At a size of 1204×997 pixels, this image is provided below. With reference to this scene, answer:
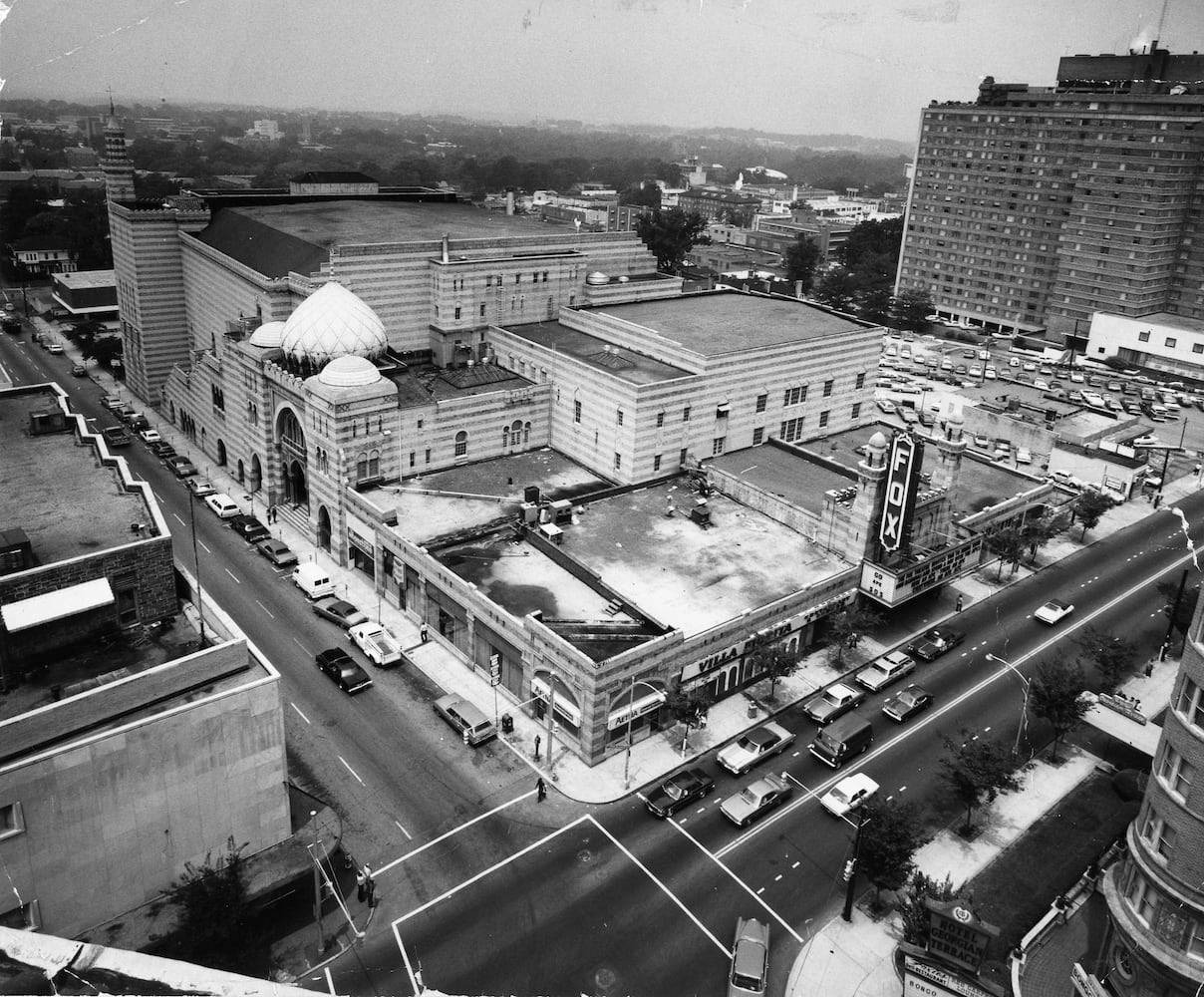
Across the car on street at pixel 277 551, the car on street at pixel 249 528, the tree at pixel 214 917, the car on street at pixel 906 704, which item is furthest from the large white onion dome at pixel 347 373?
the car on street at pixel 906 704

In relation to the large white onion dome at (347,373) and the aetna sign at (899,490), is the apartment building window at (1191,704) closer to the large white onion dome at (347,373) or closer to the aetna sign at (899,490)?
the aetna sign at (899,490)

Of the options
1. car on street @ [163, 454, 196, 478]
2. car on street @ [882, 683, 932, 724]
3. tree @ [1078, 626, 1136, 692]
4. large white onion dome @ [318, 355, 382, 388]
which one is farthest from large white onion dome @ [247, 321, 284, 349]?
tree @ [1078, 626, 1136, 692]

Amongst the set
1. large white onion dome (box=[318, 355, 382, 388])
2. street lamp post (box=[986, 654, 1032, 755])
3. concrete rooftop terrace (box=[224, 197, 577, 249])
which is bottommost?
street lamp post (box=[986, 654, 1032, 755])

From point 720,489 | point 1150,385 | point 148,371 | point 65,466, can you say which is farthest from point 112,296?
point 1150,385

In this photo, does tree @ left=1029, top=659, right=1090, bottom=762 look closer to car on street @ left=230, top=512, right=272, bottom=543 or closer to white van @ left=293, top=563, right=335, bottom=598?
white van @ left=293, top=563, right=335, bottom=598

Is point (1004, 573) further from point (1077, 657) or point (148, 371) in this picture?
point (148, 371)

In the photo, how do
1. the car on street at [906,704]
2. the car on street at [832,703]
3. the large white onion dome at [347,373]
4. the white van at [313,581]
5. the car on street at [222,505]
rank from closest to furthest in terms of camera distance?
1. the car on street at [832,703]
2. the car on street at [906,704]
3. the white van at [313,581]
4. the large white onion dome at [347,373]
5. the car on street at [222,505]
